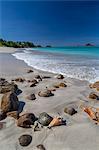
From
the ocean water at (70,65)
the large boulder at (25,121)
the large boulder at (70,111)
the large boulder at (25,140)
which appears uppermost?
the ocean water at (70,65)

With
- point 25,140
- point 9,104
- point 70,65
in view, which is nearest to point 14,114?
point 9,104

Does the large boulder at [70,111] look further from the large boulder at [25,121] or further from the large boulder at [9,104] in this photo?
the large boulder at [9,104]

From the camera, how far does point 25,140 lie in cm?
288

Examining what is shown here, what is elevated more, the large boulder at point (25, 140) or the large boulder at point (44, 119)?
the large boulder at point (44, 119)

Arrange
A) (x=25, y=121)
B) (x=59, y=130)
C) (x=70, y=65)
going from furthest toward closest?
(x=70, y=65), (x=25, y=121), (x=59, y=130)

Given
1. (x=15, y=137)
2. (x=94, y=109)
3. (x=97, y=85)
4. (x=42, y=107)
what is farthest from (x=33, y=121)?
(x=97, y=85)

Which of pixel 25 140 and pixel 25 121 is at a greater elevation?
pixel 25 121

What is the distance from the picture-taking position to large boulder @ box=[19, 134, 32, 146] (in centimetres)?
284

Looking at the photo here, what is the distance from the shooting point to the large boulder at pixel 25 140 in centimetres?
284

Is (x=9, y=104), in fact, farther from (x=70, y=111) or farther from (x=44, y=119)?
(x=70, y=111)

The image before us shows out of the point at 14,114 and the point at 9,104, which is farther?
the point at 9,104

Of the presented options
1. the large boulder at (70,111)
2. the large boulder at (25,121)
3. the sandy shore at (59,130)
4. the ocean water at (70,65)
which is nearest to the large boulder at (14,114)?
the sandy shore at (59,130)

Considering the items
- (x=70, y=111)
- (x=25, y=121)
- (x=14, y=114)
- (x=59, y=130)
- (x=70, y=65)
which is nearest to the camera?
(x=59, y=130)

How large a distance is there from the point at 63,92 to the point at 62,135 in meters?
2.02
